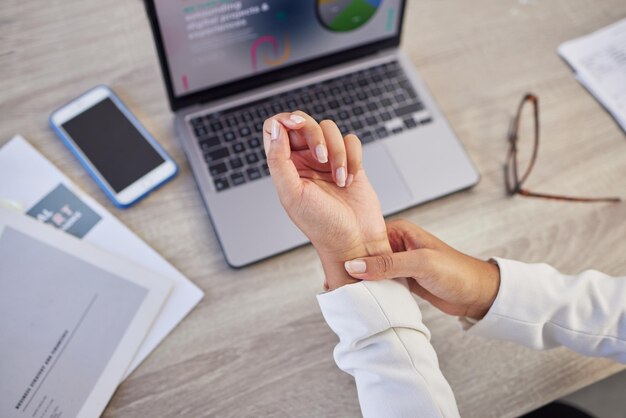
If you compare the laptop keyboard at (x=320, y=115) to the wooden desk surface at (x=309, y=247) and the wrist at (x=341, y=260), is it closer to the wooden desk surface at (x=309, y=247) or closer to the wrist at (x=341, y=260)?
the wooden desk surface at (x=309, y=247)

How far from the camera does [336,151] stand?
652 millimetres

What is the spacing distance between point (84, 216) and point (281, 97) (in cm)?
34

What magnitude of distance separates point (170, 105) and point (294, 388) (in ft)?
1.46

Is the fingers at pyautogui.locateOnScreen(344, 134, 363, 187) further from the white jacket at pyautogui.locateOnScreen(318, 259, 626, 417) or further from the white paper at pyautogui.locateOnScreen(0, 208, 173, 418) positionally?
the white paper at pyautogui.locateOnScreen(0, 208, 173, 418)

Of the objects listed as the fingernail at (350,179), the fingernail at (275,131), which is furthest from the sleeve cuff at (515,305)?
the fingernail at (275,131)

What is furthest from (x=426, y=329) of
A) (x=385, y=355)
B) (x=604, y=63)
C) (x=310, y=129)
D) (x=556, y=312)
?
(x=604, y=63)

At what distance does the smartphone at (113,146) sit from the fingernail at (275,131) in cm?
24

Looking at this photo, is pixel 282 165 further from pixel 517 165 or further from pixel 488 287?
pixel 517 165

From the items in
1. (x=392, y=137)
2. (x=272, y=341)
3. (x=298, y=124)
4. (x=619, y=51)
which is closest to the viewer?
(x=298, y=124)

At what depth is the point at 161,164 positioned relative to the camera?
824 mm

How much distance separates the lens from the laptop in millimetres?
782

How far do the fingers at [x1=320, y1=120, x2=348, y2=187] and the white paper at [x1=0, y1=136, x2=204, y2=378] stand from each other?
256 millimetres

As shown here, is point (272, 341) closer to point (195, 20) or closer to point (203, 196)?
point (203, 196)

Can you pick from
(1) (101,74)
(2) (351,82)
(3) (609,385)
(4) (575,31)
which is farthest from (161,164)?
(3) (609,385)
